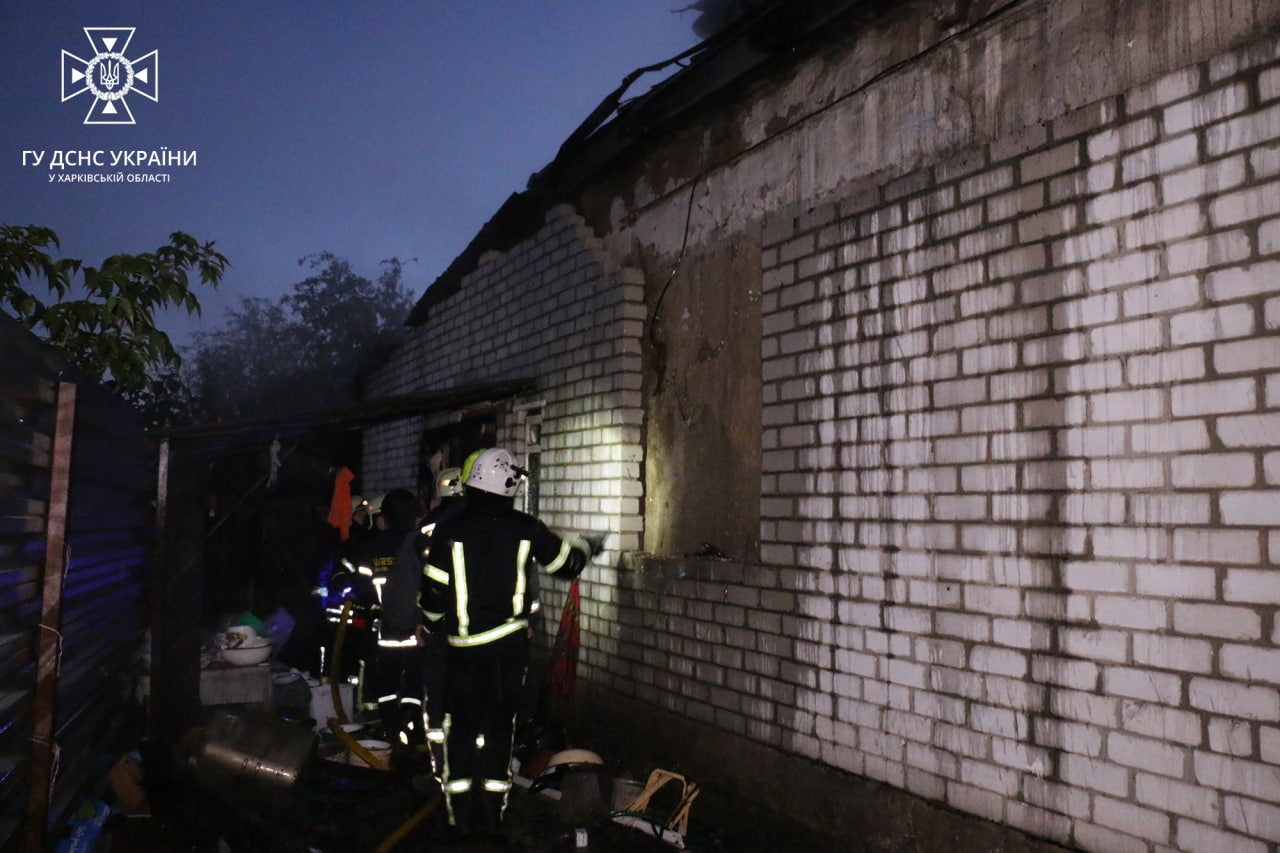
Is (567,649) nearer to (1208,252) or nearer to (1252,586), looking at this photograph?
(1252,586)

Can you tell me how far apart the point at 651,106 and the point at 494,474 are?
262 cm

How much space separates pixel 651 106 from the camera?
6.33 metres

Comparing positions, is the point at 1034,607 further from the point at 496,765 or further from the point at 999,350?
the point at 496,765

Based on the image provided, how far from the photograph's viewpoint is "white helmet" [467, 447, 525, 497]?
575cm

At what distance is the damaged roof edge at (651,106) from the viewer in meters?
5.02

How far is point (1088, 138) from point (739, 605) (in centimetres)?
295

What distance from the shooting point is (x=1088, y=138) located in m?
3.51

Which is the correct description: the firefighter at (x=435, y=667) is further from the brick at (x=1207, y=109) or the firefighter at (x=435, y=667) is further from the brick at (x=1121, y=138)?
the brick at (x=1207, y=109)

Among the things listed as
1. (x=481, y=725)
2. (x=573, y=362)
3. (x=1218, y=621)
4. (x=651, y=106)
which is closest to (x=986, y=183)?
(x=1218, y=621)

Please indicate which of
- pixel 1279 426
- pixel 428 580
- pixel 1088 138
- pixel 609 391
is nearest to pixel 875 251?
pixel 1088 138

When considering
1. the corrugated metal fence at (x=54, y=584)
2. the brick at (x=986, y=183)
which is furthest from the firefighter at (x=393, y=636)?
the brick at (x=986, y=183)

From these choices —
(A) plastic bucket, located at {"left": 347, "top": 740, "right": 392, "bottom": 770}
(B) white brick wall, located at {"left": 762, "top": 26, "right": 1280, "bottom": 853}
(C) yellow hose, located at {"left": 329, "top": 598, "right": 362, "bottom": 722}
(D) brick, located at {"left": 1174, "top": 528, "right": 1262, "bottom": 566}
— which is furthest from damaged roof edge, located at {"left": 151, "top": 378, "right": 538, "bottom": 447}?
(D) brick, located at {"left": 1174, "top": 528, "right": 1262, "bottom": 566}

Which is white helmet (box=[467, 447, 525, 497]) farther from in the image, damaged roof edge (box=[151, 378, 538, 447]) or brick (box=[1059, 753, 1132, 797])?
brick (box=[1059, 753, 1132, 797])

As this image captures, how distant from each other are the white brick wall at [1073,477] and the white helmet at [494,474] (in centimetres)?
197
